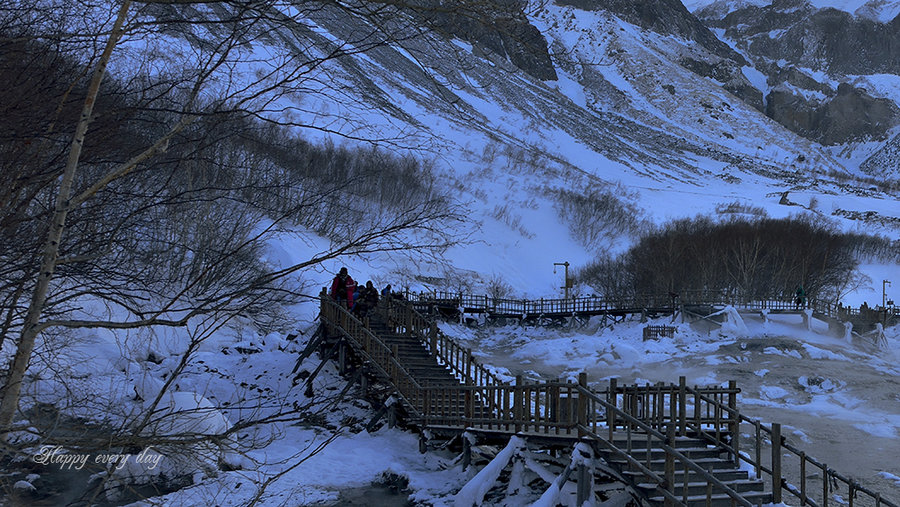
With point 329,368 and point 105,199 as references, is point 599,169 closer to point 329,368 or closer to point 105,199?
point 329,368

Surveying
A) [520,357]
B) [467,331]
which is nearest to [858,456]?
[520,357]

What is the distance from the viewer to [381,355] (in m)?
18.0

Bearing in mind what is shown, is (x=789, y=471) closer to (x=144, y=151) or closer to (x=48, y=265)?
(x=144, y=151)

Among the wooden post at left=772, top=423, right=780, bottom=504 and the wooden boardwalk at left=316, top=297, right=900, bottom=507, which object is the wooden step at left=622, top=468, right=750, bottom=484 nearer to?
the wooden boardwalk at left=316, top=297, right=900, bottom=507

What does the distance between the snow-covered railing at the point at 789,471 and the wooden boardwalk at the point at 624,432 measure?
Result: 0.03 metres

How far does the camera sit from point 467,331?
1772 inches

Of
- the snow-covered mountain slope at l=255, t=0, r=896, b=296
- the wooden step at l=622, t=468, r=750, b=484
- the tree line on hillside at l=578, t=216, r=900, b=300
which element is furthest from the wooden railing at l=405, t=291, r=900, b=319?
the wooden step at l=622, t=468, r=750, b=484

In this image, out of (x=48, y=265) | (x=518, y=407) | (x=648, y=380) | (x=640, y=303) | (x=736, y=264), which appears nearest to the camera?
(x=48, y=265)

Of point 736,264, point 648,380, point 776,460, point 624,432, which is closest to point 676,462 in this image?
point 624,432

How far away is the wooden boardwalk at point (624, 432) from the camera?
9734mm

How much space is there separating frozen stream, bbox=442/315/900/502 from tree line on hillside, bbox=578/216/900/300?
891 cm

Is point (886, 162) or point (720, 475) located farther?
point (886, 162)

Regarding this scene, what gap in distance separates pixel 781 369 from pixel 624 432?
20452 mm

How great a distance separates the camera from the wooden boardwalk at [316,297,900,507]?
31.9 feet
